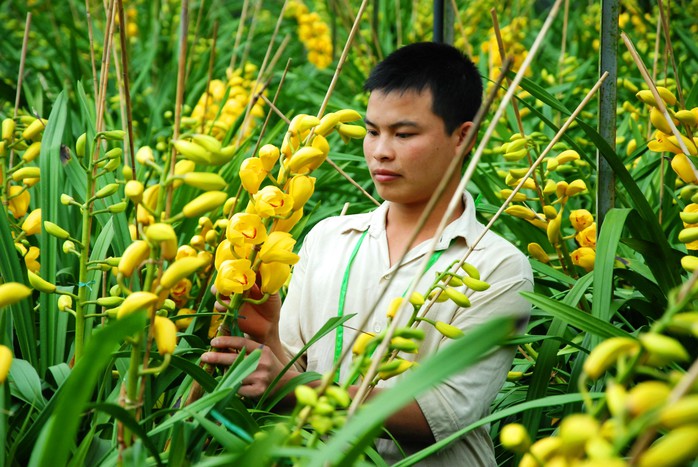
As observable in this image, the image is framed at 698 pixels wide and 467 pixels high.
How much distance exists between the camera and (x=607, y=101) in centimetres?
151

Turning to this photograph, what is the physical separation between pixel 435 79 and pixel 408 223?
0.24 m

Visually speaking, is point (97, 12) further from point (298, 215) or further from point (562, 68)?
point (298, 215)

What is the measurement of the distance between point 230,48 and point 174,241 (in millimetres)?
3727

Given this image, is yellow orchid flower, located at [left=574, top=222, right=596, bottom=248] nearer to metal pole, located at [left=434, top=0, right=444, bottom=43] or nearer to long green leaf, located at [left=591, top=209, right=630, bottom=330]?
long green leaf, located at [left=591, top=209, right=630, bottom=330]

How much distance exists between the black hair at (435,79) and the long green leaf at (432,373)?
827 mm

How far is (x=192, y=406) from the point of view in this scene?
88 centimetres

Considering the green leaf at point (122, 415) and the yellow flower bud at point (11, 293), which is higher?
the yellow flower bud at point (11, 293)

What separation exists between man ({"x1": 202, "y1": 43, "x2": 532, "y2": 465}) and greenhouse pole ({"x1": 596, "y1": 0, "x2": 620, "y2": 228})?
0.74ft

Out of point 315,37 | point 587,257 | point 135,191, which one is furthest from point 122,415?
point 315,37

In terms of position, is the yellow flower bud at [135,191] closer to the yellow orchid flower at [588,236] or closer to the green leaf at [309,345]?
the green leaf at [309,345]

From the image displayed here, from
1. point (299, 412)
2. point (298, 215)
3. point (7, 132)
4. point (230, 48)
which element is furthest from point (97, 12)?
point (299, 412)

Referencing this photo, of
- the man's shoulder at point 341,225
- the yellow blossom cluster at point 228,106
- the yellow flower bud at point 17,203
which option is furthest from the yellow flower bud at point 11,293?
the yellow blossom cluster at point 228,106

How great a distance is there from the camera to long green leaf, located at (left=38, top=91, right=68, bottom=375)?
1280mm

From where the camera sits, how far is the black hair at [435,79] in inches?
54.4
